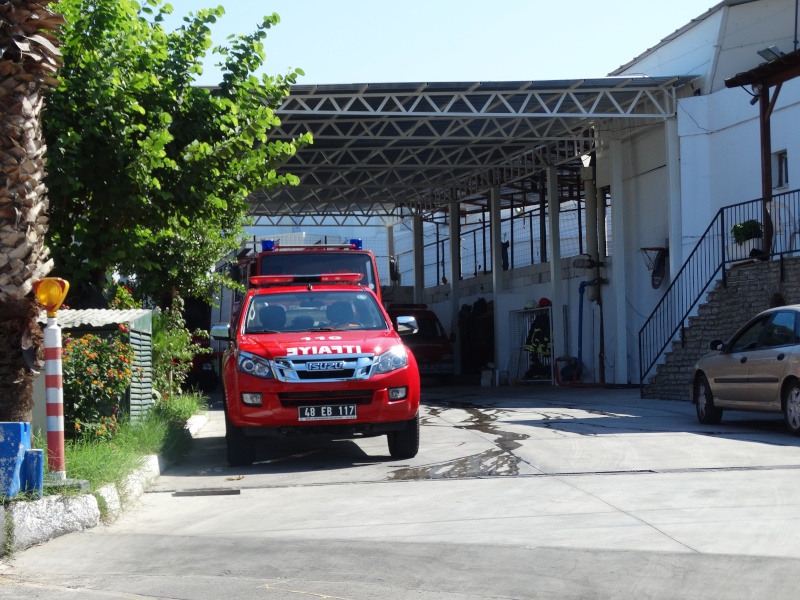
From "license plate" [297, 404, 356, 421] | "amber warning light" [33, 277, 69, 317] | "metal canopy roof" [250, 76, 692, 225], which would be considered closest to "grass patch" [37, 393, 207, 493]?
"amber warning light" [33, 277, 69, 317]

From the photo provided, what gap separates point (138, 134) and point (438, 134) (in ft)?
53.3

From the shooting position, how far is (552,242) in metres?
31.1

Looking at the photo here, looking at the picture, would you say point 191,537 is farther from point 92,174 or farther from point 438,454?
point 92,174

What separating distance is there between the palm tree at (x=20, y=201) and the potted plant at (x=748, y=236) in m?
14.1

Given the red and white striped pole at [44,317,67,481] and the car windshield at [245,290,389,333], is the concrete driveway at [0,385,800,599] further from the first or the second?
the car windshield at [245,290,389,333]

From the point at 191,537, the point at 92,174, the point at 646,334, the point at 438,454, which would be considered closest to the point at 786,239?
the point at 646,334

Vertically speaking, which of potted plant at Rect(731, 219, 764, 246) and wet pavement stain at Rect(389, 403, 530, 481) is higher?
potted plant at Rect(731, 219, 764, 246)

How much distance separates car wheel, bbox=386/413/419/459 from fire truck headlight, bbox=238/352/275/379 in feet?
4.63

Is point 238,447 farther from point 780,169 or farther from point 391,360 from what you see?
point 780,169

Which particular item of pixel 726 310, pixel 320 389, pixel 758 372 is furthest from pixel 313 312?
pixel 726 310

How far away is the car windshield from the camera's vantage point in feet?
38.1

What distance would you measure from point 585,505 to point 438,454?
3.70m

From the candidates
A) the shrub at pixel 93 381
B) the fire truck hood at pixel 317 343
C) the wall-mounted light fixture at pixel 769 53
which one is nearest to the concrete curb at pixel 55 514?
the shrub at pixel 93 381

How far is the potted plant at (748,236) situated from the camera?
19.2 meters
